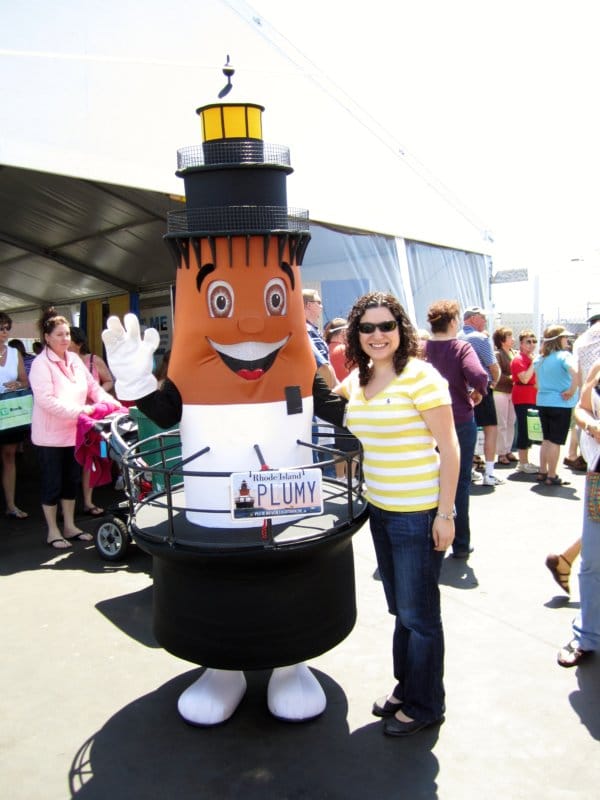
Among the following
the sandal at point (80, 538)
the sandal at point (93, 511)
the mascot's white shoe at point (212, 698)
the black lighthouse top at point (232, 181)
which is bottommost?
the mascot's white shoe at point (212, 698)

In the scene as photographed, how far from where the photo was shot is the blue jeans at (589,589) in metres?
3.17

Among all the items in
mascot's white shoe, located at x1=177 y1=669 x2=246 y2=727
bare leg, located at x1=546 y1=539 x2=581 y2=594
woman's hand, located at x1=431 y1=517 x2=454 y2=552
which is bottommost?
mascot's white shoe, located at x1=177 y1=669 x2=246 y2=727

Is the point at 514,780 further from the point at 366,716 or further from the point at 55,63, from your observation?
the point at 55,63

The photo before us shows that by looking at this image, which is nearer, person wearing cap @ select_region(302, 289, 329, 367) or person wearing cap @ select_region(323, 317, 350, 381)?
person wearing cap @ select_region(302, 289, 329, 367)

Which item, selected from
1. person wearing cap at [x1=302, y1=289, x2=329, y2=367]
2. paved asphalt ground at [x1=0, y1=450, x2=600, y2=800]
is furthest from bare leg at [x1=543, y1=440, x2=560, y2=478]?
person wearing cap at [x1=302, y1=289, x2=329, y2=367]

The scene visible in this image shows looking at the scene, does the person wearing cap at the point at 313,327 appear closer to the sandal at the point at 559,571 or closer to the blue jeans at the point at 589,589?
the sandal at the point at 559,571

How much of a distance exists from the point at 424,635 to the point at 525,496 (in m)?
4.14

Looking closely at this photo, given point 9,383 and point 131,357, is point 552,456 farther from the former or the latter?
point 131,357

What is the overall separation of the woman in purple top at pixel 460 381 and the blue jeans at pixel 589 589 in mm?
1280

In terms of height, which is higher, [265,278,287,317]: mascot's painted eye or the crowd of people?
[265,278,287,317]: mascot's painted eye

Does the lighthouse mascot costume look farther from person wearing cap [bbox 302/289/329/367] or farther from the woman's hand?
person wearing cap [bbox 302/289/329/367]

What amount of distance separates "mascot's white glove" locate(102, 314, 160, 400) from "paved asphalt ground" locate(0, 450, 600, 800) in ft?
4.57

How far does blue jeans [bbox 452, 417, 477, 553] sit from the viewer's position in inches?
177

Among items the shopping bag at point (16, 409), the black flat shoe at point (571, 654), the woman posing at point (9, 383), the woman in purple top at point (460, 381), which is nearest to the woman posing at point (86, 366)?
the woman posing at point (9, 383)
